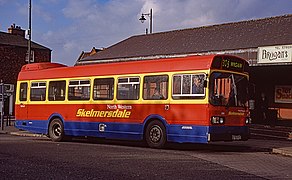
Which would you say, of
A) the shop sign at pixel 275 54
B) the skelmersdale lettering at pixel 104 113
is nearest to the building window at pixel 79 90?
the skelmersdale lettering at pixel 104 113

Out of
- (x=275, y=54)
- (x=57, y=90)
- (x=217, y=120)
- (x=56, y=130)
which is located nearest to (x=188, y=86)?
(x=217, y=120)

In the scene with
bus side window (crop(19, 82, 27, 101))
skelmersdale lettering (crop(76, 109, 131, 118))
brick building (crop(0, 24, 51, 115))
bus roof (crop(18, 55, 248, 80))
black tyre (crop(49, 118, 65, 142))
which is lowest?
black tyre (crop(49, 118, 65, 142))

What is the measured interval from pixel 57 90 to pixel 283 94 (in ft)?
47.0

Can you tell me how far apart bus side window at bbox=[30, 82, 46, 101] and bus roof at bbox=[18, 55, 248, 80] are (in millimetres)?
310

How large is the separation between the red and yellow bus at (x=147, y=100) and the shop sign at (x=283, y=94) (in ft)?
40.8

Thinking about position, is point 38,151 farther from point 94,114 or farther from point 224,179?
point 224,179

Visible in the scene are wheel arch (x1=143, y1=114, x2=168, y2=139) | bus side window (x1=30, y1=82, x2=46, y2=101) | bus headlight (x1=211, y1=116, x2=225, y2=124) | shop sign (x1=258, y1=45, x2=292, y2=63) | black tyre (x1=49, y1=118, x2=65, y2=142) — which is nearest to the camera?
bus headlight (x1=211, y1=116, x2=225, y2=124)

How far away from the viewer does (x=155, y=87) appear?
60.0 ft

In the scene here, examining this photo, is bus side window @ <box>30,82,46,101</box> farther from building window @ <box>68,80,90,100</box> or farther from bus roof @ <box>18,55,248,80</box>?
building window @ <box>68,80,90,100</box>

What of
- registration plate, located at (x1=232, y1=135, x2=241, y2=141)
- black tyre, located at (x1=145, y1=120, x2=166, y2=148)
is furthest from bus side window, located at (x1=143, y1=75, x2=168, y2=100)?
registration plate, located at (x1=232, y1=135, x2=241, y2=141)

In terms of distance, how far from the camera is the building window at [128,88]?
18.9 metres

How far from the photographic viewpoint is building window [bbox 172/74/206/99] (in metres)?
16.8

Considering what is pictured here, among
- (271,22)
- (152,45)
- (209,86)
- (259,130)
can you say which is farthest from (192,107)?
(152,45)

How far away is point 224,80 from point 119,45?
883 inches
